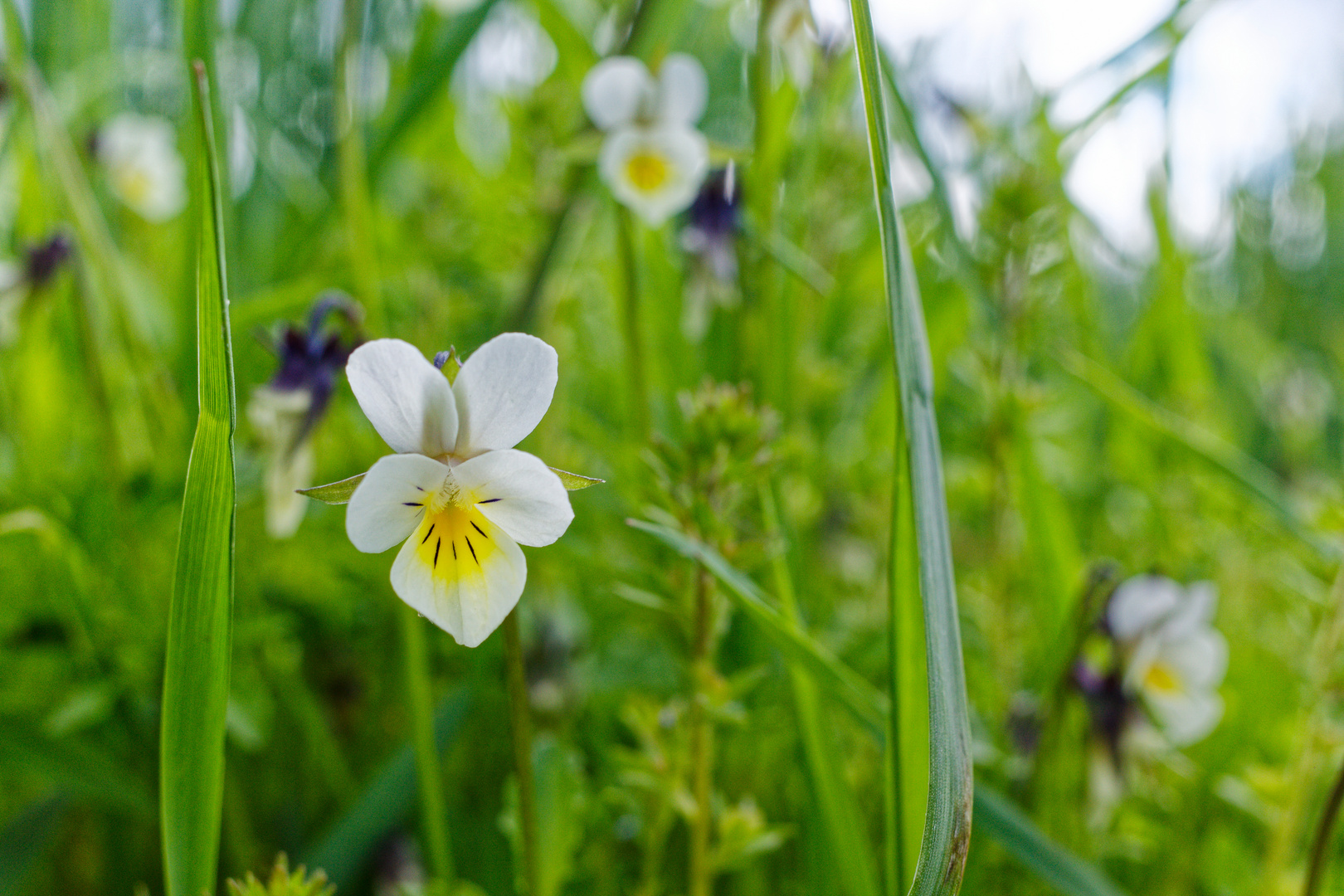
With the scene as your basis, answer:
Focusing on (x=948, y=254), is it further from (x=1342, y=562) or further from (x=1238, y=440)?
(x=1238, y=440)

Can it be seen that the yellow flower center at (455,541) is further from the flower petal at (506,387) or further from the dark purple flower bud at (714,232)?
the dark purple flower bud at (714,232)

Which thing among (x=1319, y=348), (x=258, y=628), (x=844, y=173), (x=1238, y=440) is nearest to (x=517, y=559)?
(x=258, y=628)

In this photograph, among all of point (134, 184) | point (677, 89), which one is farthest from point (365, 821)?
point (134, 184)

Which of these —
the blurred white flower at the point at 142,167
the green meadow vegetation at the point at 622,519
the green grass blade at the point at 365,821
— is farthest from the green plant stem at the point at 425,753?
the blurred white flower at the point at 142,167

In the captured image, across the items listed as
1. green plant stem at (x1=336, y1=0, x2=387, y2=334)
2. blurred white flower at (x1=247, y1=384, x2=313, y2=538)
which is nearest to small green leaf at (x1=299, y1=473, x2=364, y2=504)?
blurred white flower at (x1=247, y1=384, x2=313, y2=538)

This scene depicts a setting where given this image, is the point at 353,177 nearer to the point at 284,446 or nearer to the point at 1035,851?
the point at 284,446

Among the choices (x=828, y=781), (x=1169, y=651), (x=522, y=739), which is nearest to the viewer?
(x=522, y=739)

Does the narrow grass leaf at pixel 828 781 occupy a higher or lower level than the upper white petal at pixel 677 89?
lower
